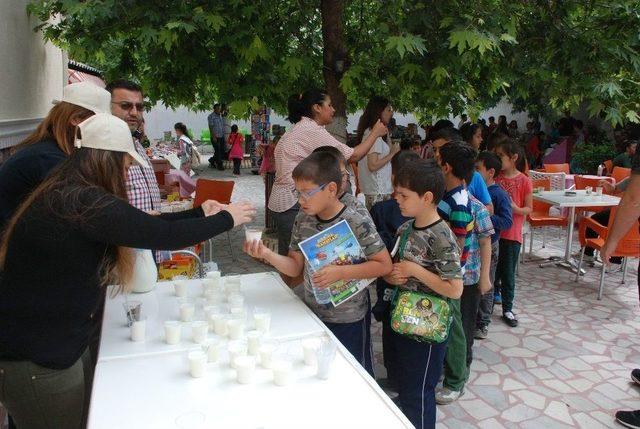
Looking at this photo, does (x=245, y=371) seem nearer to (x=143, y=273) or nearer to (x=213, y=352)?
(x=213, y=352)

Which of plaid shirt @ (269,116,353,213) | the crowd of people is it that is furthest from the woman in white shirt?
the crowd of people

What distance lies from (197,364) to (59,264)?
61cm

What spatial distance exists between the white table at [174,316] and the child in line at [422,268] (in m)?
0.55

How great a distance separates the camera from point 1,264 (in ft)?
5.97

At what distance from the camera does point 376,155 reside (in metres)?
5.68

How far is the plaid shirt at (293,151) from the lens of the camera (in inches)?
163

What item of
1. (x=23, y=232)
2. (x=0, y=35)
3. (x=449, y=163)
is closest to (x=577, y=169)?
(x=449, y=163)

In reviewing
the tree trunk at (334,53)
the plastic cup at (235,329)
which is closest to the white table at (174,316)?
the plastic cup at (235,329)

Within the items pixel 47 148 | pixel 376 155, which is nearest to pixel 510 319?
pixel 376 155

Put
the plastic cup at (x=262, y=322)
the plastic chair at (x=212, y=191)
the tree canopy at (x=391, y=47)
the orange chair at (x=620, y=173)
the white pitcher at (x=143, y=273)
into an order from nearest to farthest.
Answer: the plastic cup at (x=262, y=322) < the white pitcher at (x=143, y=273) < the tree canopy at (x=391, y=47) < the plastic chair at (x=212, y=191) < the orange chair at (x=620, y=173)

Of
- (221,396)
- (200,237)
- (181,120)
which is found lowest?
(221,396)

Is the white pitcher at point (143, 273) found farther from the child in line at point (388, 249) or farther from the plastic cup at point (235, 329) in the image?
the child in line at point (388, 249)

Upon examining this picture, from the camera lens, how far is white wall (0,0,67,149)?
476 cm

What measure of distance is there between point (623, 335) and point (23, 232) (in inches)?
200
